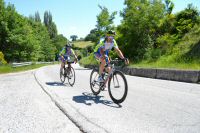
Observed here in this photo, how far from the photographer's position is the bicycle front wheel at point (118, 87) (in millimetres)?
6434

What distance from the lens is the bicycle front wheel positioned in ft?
A: 21.1

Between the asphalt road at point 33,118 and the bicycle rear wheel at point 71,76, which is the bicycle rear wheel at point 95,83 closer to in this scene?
the asphalt road at point 33,118

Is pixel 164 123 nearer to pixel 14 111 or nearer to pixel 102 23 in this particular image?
pixel 14 111

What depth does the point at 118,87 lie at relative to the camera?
21.9ft

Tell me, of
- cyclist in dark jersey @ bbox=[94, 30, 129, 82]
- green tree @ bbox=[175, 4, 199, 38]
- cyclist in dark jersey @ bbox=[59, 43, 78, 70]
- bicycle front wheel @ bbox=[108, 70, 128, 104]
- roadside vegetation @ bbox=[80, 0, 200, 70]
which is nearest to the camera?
bicycle front wheel @ bbox=[108, 70, 128, 104]

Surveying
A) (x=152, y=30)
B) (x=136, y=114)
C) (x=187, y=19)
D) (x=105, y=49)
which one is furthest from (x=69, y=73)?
(x=187, y=19)

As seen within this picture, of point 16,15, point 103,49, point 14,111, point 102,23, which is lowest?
point 14,111

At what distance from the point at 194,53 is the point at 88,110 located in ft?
48.5

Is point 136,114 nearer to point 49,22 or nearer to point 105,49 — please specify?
point 105,49

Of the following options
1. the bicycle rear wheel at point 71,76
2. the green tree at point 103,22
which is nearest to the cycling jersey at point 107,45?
the bicycle rear wheel at point 71,76

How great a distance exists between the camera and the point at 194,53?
18.4 metres

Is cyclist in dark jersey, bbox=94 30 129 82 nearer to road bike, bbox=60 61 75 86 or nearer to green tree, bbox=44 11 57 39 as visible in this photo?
road bike, bbox=60 61 75 86

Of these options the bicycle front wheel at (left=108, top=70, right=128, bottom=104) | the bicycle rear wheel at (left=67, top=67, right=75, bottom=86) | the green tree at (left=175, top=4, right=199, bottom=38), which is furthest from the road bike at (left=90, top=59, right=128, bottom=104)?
the green tree at (left=175, top=4, right=199, bottom=38)

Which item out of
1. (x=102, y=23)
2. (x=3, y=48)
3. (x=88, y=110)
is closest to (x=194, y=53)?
(x=88, y=110)
